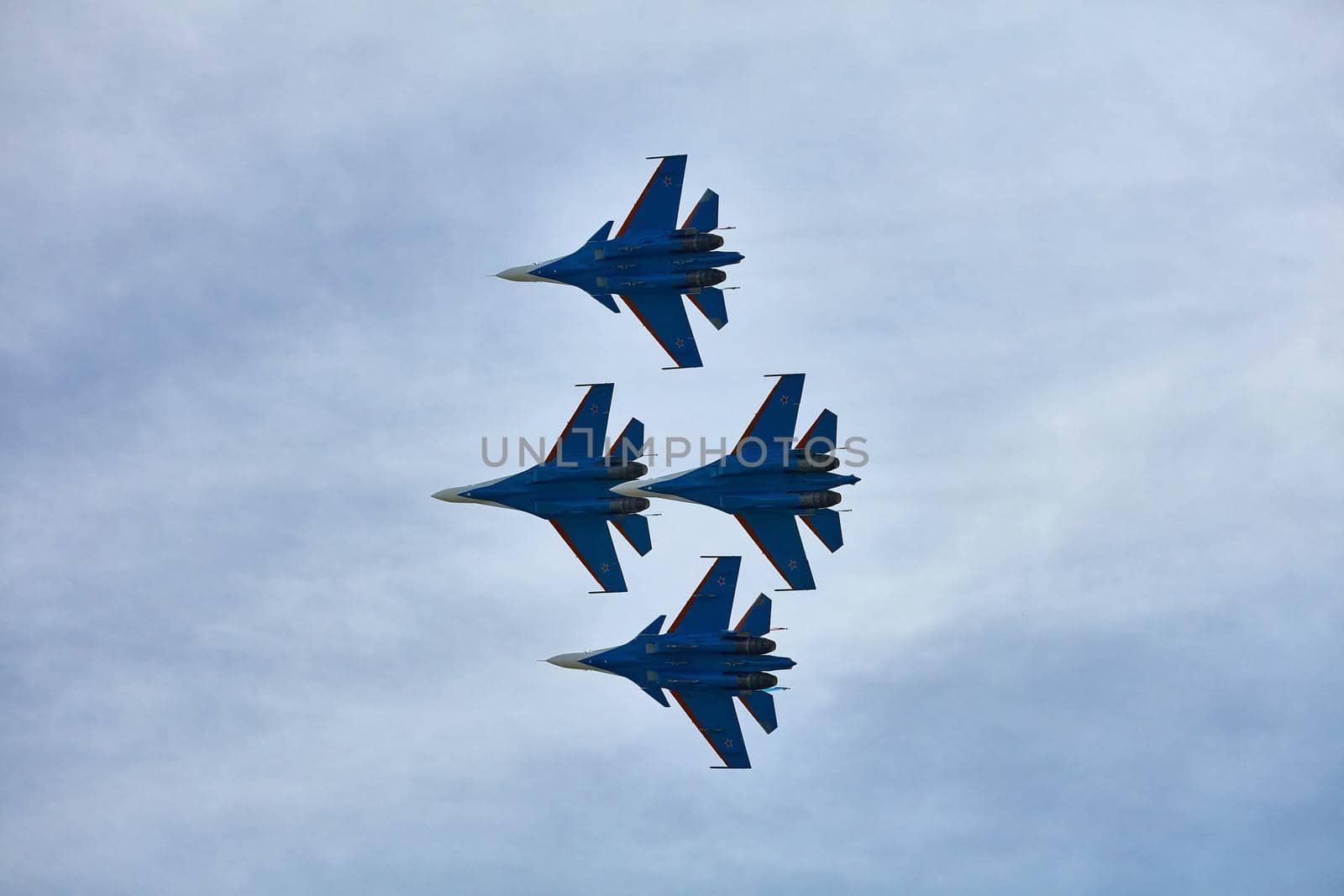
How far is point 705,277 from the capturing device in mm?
116875

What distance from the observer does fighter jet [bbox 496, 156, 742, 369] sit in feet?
383

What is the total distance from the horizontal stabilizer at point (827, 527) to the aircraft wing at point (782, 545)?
5.02 ft

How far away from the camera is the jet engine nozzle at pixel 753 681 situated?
11519 cm

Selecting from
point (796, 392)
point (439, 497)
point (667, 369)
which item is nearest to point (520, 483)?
point (439, 497)

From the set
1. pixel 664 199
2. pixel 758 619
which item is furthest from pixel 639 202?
pixel 758 619

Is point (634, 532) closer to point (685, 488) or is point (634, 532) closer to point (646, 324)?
point (685, 488)

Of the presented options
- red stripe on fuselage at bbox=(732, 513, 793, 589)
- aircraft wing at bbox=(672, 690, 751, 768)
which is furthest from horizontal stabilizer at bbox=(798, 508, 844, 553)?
aircraft wing at bbox=(672, 690, 751, 768)

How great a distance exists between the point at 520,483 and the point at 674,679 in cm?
1861

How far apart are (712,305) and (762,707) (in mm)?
30065

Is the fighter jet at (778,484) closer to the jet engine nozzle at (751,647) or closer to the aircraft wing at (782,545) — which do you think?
the aircraft wing at (782,545)

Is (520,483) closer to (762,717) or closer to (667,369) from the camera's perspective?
(667,369)

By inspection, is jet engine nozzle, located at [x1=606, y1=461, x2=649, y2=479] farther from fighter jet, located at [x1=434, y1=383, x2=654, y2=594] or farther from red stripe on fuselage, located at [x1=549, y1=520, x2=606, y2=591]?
red stripe on fuselage, located at [x1=549, y1=520, x2=606, y2=591]

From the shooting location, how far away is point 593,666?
118m

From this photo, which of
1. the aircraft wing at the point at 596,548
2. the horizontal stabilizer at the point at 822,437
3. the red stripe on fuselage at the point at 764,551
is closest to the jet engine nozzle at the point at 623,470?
the aircraft wing at the point at 596,548
